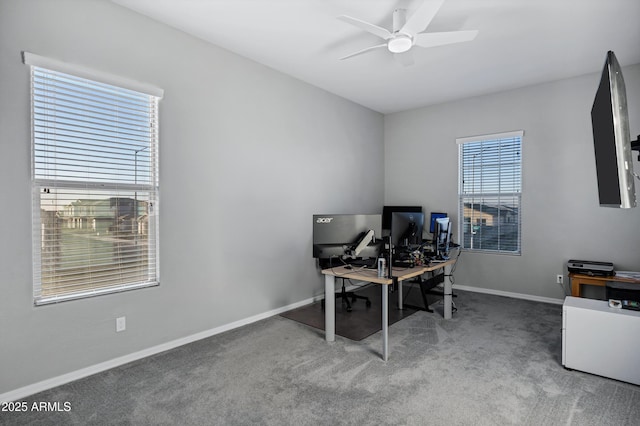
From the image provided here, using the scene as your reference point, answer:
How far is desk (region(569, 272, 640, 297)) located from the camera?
147 inches

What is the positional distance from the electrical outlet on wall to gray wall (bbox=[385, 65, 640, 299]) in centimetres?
459

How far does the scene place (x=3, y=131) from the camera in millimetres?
2250

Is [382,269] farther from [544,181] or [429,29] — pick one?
[544,181]

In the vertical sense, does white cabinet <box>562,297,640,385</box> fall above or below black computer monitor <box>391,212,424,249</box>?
below

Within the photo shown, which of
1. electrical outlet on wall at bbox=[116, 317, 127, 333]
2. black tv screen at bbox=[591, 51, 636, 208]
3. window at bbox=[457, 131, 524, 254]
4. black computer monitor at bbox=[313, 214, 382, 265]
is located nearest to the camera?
black tv screen at bbox=[591, 51, 636, 208]

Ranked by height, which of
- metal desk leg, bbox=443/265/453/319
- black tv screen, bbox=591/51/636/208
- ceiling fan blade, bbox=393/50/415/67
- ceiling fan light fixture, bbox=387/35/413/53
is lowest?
metal desk leg, bbox=443/265/453/319

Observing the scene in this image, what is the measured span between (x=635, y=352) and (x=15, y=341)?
4.37 meters

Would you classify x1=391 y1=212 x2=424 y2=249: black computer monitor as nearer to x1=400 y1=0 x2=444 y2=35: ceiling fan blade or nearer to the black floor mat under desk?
→ the black floor mat under desk

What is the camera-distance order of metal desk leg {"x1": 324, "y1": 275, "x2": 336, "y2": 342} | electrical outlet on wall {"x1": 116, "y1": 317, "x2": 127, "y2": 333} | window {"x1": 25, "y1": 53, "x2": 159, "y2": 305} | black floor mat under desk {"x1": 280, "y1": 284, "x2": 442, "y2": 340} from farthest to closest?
black floor mat under desk {"x1": 280, "y1": 284, "x2": 442, "y2": 340} → metal desk leg {"x1": 324, "y1": 275, "x2": 336, "y2": 342} → electrical outlet on wall {"x1": 116, "y1": 317, "x2": 127, "y2": 333} → window {"x1": 25, "y1": 53, "x2": 159, "y2": 305}

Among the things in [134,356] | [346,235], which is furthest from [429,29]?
[134,356]

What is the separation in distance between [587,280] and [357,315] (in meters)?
2.76

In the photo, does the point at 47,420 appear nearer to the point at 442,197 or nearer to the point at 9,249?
the point at 9,249

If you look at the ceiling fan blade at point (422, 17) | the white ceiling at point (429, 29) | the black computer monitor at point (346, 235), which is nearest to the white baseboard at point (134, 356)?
the black computer monitor at point (346, 235)

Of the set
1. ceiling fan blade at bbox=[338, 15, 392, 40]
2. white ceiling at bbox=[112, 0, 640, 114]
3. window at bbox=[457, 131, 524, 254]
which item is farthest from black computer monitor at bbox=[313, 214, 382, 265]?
window at bbox=[457, 131, 524, 254]
